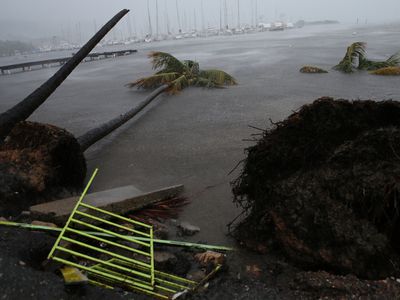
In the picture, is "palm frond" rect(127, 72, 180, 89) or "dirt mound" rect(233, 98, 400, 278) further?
"palm frond" rect(127, 72, 180, 89)

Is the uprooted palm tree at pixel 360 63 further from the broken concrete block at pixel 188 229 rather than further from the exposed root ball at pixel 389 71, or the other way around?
the broken concrete block at pixel 188 229

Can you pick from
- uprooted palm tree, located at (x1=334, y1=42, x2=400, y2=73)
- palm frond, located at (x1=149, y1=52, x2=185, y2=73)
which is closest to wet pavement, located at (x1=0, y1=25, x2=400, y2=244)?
uprooted palm tree, located at (x1=334, y1=42, x2=400, y2=73)

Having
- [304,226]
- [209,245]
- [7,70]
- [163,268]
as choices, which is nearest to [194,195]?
[209,245]

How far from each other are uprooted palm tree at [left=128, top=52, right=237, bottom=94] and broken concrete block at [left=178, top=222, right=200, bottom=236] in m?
11.3

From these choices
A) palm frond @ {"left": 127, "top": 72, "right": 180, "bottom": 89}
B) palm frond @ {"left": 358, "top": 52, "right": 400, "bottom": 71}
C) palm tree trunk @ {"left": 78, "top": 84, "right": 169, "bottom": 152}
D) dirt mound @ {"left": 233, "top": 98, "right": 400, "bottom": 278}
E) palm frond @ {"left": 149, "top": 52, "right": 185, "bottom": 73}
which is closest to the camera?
dirt mound @ {"left": 233, "top": 98, "right": 400, "bottom": 278}

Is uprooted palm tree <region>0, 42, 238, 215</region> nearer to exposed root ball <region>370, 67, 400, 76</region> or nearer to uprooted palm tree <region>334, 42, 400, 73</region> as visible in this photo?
exposed root ball <region>370, 67, 400, 76</region>

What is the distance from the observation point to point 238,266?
13.3 feet

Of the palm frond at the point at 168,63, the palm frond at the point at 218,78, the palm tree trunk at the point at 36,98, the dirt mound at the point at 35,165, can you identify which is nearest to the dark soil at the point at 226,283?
the dirt mound at the point at 35,165

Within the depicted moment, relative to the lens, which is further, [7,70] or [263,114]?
[7,70]

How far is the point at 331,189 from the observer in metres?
3.86

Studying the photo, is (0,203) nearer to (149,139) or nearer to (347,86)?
(149,139)

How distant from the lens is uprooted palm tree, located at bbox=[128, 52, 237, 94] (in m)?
16.6

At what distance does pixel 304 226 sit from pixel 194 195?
258 centimetres

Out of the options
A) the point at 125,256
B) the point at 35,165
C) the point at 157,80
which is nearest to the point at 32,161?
the point at 35,165
